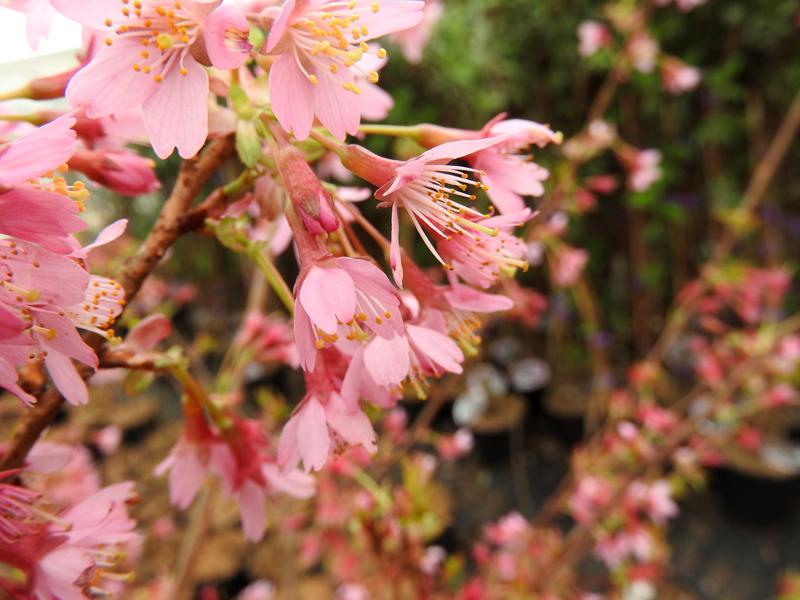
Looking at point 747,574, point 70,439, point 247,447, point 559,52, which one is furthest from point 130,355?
point 559,52

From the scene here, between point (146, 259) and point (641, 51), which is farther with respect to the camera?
point (641, 51)

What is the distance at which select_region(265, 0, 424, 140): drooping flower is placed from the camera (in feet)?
0.93

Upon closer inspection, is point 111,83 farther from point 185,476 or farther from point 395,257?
point 185,476

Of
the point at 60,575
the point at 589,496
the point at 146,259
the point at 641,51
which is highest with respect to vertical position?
the point at 146,259

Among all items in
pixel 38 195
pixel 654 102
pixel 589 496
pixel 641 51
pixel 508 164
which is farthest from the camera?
pixel 654 102

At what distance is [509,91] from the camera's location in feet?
8.99

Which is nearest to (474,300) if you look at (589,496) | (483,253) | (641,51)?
(483,253)

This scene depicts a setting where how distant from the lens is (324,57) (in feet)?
1.03

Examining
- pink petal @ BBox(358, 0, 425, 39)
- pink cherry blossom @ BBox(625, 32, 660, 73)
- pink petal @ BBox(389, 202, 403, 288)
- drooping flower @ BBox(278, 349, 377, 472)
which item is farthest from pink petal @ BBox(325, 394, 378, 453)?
pink cherry blossom @ BBox(625, 32, 660, 73)

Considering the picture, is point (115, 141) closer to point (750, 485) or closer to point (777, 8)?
point (750, 485)

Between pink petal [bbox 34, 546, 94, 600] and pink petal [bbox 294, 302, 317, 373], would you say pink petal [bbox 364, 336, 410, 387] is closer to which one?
pink petal [bbox 294, 302, 317, 373]

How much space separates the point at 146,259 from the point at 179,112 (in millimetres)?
116

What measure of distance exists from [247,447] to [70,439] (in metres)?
1.38

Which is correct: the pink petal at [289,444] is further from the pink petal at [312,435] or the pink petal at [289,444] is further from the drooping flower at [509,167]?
the drooping flower at [509,167]
